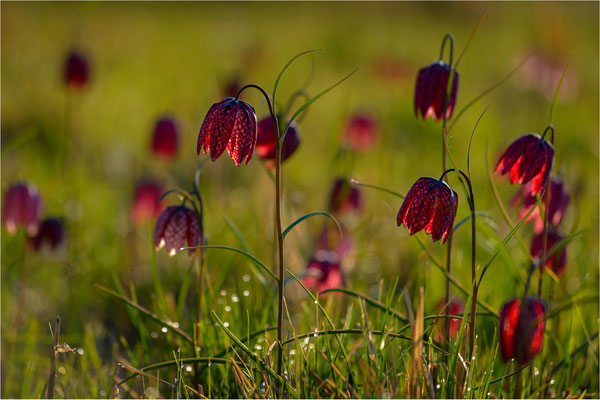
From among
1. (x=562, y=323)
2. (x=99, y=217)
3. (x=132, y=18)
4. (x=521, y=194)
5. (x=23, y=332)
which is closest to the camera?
(x=521, y=194)

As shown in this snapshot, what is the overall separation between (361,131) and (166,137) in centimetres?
92

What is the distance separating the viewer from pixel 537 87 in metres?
5.07

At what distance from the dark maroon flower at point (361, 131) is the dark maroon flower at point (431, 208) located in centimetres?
175

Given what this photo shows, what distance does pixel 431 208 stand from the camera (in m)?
1.16

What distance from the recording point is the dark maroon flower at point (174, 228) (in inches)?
55.1

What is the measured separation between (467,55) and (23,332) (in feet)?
20.6

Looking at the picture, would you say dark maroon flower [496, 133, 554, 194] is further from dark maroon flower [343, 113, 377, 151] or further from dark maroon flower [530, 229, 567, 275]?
dark maroon flower [343, 113, 377, 151]

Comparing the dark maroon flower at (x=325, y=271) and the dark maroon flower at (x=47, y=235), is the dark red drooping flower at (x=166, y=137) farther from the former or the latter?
the dark maroon flower at (x=325, y=271)

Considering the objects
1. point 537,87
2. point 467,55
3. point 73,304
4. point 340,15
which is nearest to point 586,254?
point 73,304

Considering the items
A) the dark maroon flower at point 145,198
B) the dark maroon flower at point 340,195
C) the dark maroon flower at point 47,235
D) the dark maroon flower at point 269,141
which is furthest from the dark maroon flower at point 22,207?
the dark maroon flower at point 340,195

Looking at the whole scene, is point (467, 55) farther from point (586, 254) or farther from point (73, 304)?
point (73, 304)

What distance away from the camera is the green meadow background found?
5.60 ft

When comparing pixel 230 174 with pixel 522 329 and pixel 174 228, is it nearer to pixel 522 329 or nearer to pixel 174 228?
pixel 174 228

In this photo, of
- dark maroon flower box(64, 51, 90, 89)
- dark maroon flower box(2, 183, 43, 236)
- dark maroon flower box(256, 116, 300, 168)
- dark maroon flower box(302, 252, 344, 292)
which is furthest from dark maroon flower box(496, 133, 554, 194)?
dark maroon flower box(64, 51, 90, 89)
